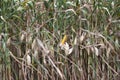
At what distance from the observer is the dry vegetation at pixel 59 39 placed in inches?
72.2

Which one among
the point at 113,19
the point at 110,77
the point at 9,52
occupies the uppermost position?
the point at 113,19

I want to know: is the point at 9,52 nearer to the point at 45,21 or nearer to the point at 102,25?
the point at 45,21

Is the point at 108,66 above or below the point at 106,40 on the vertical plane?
below

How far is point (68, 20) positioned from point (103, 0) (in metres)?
0.29

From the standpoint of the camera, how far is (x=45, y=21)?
1905mm

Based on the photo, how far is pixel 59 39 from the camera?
6.22 ft

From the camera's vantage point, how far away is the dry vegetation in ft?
6.01

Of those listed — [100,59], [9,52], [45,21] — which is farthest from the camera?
[100,59]

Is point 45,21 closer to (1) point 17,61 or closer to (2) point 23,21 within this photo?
(2) point 23,21

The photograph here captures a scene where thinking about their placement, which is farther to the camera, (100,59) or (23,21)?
(100,59)

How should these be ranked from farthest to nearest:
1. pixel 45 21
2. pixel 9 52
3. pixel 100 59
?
pixel 100 59
pixel 45 21
pixel 9 52

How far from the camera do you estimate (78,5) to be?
1.92 metres

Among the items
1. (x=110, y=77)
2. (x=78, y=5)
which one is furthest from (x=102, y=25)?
(x=110, y=77)

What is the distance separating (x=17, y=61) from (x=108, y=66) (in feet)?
1.96
